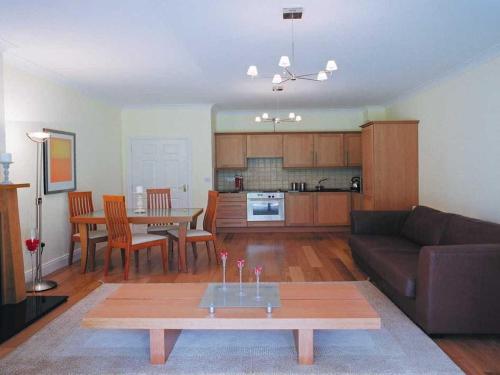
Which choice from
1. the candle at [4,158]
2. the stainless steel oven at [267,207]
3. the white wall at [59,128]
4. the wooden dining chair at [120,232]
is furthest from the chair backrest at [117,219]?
the stainless steel oven at [267,207]

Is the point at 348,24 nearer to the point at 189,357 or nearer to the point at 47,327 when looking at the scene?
the point at 189,357

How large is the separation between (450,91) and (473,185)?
1.25 metres

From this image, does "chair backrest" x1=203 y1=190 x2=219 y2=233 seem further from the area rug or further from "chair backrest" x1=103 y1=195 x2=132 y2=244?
the area rug

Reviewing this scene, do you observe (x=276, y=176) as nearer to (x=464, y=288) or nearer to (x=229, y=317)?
(x=464, y=288)

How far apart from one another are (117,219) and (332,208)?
169 inches

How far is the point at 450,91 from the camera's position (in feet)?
16.0

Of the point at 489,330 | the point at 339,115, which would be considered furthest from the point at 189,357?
the point at 339,115

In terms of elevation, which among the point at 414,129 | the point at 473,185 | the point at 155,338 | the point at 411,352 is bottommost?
the point at 411,352

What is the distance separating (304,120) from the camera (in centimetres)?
793

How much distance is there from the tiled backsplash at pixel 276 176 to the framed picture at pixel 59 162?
3.26m

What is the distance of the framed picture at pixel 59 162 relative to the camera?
468cm

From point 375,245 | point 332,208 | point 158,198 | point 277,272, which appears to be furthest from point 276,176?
A: point 375,245

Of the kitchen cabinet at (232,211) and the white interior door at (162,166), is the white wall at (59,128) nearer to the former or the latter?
the white interior door at (162,166)

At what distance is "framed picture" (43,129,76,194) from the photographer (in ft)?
15.4
